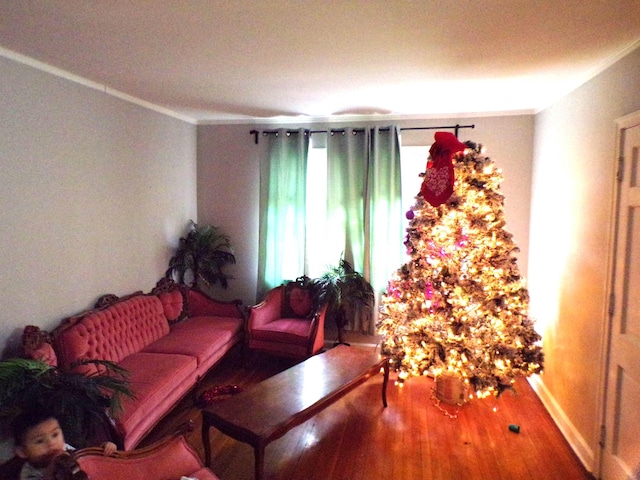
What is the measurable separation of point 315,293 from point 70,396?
8.39ft

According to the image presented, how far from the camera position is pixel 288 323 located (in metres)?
4.14

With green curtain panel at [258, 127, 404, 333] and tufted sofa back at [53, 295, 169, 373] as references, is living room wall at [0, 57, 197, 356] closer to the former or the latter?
tufted sofa back at [53, 295, 169, 373]

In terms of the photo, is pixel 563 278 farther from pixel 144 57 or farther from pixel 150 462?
pixel 144 57

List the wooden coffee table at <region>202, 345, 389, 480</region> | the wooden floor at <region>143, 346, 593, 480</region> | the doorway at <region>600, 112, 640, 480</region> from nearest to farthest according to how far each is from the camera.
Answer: the doorway at <region>600, 112, 640, 480</region>, the wooden coffee table at <region>202, 345, 389, 480</region>, the wooden floor at <region>143, 346, 593, 480</region>

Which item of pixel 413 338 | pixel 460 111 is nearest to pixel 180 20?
pixel 413 338

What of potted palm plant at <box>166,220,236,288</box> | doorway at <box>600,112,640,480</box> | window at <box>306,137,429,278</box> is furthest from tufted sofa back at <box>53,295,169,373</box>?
doorway at <box>600,112,640,480</box>

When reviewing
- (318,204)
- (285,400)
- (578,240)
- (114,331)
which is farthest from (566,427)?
(114,331)

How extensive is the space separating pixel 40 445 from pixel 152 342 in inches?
76.8

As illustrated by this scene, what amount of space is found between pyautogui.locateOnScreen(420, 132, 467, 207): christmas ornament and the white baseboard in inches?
74.6

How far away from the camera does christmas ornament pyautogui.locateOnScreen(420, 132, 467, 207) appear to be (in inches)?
117

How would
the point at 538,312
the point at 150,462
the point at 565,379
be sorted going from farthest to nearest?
the point at 538,312, the point at 565,379, the point at 150,462

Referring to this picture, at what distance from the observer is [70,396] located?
2.05m

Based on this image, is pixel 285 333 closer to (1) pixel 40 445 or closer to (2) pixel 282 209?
(2) pixel 282 209

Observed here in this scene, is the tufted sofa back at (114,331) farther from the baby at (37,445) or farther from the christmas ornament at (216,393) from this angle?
the baby at (37,445)
